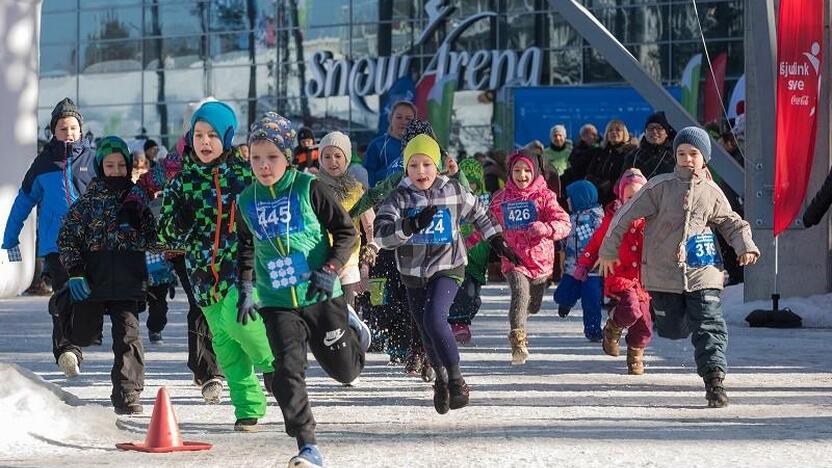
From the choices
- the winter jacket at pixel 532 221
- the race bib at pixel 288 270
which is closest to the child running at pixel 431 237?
the race bib at pixel 288 270

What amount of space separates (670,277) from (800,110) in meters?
6.50

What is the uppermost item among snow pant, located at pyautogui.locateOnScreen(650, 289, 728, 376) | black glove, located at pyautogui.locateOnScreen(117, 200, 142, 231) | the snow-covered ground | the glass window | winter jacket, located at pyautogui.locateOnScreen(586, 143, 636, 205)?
the glass window

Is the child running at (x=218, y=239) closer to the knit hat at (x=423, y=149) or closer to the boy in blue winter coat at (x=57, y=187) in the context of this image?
the knit hat at (x=423, y=149)

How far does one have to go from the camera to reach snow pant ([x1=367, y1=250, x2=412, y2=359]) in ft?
39.6

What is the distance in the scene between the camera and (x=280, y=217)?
788 cm

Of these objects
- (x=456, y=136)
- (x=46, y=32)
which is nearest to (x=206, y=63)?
(x=46, y=32)

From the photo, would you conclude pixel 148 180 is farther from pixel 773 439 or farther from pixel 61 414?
pixel 773 439

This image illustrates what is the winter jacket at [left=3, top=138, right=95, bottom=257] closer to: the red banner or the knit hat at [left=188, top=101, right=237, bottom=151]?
the knit hat at [left=188, top=101, right=237, bottom=151]

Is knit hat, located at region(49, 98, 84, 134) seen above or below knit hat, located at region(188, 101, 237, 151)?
above

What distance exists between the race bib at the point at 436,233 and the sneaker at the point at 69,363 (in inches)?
109

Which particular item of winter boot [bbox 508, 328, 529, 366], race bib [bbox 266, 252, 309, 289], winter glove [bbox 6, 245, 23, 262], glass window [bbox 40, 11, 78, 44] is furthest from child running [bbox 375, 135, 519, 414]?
glass window [bbox 40, 11, 78, 44]

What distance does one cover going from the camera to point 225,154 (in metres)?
9.20

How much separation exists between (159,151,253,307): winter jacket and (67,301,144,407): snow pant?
911 mm

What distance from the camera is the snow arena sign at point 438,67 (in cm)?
3594
